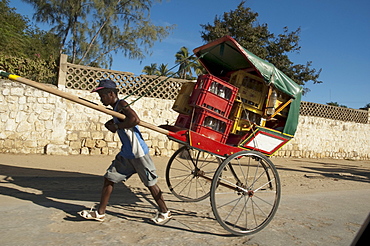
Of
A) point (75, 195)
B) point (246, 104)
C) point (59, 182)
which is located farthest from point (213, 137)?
point (59, 182)

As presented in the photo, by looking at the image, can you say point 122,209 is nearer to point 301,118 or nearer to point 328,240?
point 328,240

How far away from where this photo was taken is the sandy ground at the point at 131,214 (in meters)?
3.36

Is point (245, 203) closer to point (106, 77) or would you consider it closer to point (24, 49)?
point (106, 77)

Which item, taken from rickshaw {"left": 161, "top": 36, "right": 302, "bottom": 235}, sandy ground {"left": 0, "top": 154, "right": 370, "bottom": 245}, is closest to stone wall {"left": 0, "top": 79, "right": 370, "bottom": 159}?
sandy ground {"left": 0, "top": 154, "right": 370, "bottom": 245}

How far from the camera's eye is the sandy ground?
336 centimetres

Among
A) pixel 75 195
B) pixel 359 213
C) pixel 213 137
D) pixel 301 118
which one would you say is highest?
pixel 301 118

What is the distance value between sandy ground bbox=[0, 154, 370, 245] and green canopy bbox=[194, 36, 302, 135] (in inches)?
57.4

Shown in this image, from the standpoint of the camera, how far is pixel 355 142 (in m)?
16.3

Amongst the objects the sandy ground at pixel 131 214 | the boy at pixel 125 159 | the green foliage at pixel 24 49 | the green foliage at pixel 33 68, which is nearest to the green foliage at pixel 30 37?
the green foliage at pixel 24 49

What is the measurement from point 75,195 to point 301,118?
37.6ft

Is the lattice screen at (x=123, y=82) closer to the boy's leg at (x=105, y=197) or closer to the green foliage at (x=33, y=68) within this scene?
the green foliage at (x=33, y=68)

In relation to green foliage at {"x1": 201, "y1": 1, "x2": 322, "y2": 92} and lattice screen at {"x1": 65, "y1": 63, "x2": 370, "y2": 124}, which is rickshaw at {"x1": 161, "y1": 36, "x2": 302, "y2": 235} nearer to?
lattice screen at {"x1": 65, "y1": 63, "x2": 370, "y2": 124}

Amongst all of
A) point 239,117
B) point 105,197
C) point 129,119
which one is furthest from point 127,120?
point 239,117

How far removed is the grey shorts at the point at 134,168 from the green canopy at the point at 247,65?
1670 millimetres
